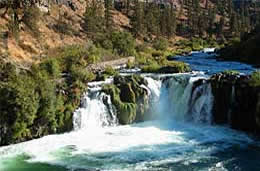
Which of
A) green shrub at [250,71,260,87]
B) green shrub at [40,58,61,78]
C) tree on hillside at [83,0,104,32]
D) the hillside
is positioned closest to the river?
green shrub at [40,58,61,78]

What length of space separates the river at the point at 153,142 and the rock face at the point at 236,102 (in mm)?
766

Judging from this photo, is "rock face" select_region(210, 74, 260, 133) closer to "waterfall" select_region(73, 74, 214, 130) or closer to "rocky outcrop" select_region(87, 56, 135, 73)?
"waterfall" select_region(73, 74, 214, 130)

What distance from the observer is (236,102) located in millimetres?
37406

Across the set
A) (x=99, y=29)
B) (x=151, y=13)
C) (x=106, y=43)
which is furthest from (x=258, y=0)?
(x=106, y=43)

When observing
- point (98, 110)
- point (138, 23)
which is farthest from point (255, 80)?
point (138, 23)

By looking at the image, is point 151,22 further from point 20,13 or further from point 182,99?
point 182,99

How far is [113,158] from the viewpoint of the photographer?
29.3 m

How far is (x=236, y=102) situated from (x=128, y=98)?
9459 mm

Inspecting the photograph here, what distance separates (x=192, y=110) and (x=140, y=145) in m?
9.49

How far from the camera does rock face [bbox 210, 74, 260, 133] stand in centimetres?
3566

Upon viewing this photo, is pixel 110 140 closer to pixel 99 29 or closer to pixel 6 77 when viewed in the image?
pixel 6 77

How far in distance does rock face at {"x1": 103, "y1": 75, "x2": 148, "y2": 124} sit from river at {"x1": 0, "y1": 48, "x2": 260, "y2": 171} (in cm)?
71

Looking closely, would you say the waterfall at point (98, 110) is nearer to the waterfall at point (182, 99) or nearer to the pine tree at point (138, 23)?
the waterfall at point (182, 99)

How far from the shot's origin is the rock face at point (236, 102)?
3566 cm
